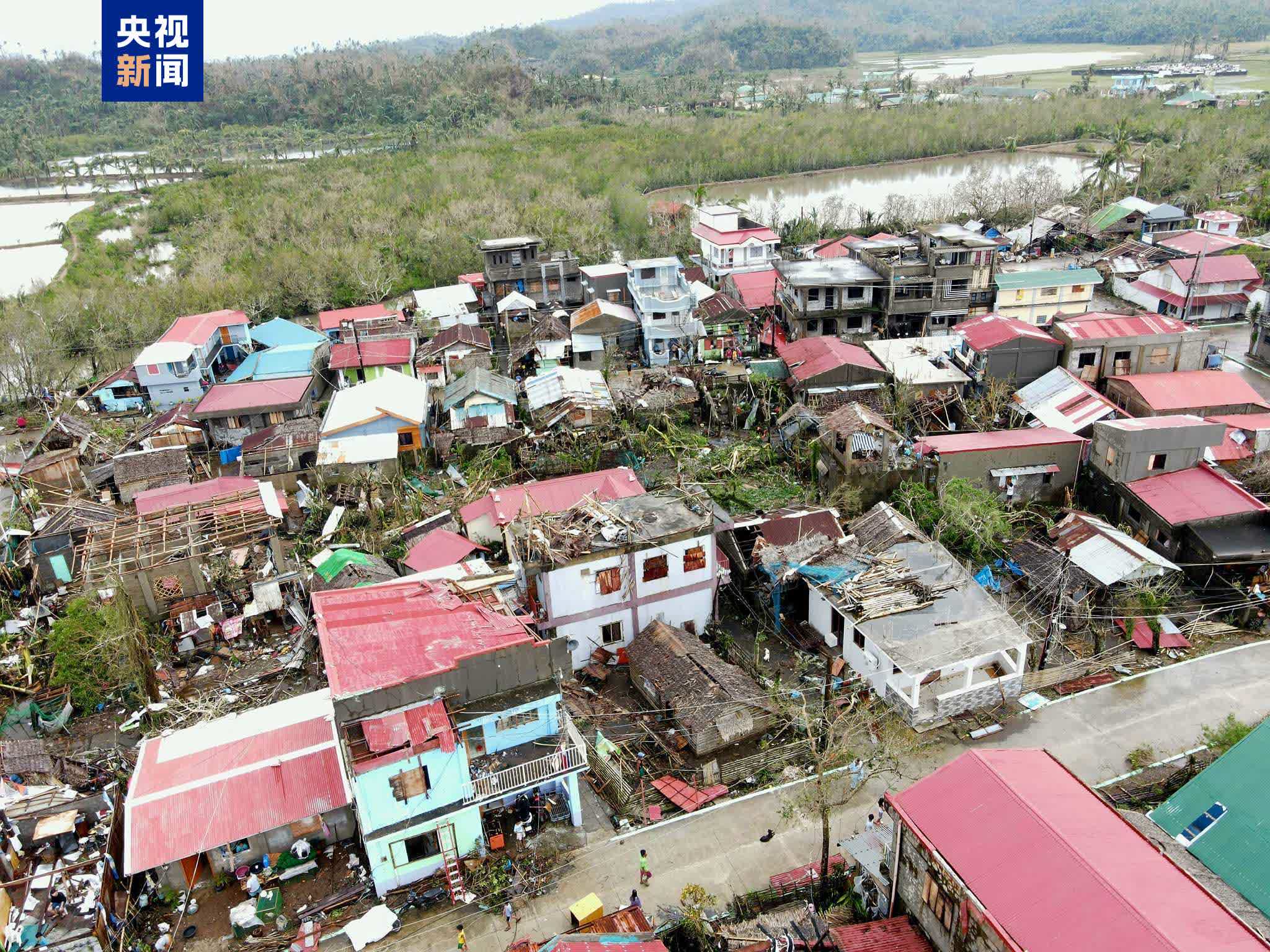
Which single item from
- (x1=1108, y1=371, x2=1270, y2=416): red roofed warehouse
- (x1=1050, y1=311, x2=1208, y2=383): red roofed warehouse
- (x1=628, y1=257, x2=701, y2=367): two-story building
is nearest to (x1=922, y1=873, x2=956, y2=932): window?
(x1=1108, y1=371, x2=1270, y2=416): red roofed warehouse

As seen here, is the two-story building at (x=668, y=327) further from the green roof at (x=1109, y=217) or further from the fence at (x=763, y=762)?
the green roof at (x=1109, y=217)

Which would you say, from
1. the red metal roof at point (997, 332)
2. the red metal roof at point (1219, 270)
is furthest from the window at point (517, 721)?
the red metal roof at point (1219, 270)

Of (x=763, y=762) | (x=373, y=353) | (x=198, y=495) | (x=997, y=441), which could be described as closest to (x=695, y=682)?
(x=763, y=762)

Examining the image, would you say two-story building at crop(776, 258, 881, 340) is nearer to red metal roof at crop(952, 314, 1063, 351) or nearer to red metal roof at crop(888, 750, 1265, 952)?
red metal roof at crop(952, 314, 1063, 351)

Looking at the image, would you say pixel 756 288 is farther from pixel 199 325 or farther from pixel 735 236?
pixel 199 325

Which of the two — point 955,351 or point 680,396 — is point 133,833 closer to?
point 680,396
